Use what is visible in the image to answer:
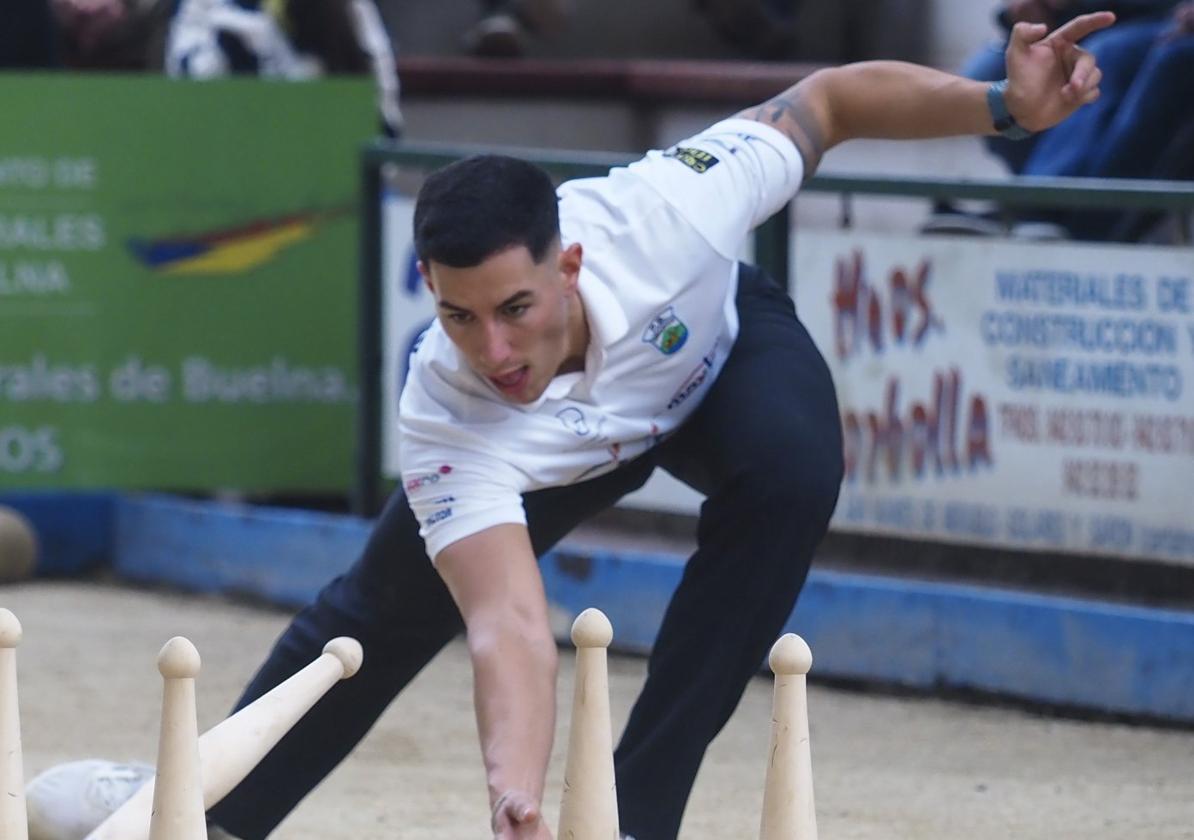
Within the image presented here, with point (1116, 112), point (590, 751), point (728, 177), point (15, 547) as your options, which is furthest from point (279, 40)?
point (590, 751)

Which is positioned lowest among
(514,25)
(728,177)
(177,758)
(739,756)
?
(739,756)

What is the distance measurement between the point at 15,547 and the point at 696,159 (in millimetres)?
3467

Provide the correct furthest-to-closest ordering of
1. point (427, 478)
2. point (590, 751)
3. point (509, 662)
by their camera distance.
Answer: point (427, 478) → point (509, 662) → point (590, 751)

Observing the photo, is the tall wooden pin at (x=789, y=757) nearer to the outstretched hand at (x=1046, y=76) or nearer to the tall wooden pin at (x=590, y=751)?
the tall wooden pin at (x=590, y=751)

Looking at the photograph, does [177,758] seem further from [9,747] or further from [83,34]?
[83,34]

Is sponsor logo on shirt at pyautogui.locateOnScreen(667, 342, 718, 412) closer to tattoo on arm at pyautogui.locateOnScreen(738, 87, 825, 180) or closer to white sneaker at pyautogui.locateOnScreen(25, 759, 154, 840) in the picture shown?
tattoo on arm at pyautogui.locateOnScreen(738, 87, 825, 180)

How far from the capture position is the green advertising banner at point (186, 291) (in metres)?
6.57

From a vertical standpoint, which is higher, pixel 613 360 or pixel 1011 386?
pixel 613 360

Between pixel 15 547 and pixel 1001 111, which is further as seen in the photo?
pixel 15 547

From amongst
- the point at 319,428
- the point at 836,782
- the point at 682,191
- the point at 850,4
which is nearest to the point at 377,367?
the point at 319,428

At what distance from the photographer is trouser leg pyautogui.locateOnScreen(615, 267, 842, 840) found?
3.47m

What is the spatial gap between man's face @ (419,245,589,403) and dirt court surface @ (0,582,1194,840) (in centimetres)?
106

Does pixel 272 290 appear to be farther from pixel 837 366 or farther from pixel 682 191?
pixel 682 191

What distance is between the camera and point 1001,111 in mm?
3645
